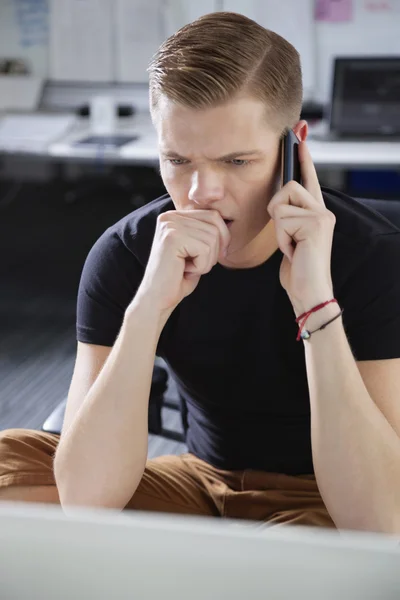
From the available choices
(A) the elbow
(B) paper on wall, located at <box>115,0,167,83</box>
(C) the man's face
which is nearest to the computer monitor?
(B) paper on wall, located at <box>115,0,167,83</box>

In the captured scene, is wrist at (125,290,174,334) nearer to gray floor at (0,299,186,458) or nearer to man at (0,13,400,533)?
man at (0,13,400,533)

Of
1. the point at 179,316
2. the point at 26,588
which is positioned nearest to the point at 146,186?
the point at 179,316

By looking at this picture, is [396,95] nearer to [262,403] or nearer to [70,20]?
[70,20]

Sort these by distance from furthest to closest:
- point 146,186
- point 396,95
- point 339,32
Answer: point 146,186 < point 339,32 < point 396,95

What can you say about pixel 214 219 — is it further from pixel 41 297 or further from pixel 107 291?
pixel 41 297

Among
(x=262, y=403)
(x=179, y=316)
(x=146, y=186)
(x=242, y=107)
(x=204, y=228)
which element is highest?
(x=242, y=107)

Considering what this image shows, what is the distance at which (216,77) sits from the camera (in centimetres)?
105

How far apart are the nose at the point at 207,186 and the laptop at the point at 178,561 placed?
0.78m

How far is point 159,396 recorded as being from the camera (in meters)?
1.41

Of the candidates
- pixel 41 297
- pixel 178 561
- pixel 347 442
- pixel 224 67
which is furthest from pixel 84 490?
pixel 41 297

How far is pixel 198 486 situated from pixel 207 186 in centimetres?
50

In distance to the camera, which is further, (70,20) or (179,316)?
(70,20)

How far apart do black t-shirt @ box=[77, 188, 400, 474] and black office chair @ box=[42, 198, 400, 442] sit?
0.24ft

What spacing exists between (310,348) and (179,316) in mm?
249
